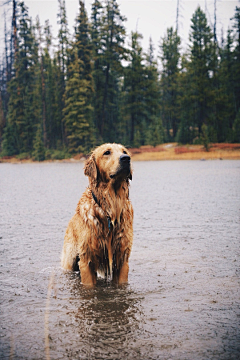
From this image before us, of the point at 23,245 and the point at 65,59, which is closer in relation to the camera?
the point at 23,245

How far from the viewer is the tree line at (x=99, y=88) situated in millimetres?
47688

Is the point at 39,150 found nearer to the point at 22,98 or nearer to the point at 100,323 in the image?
the point at 22,98

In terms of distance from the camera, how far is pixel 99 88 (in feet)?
173

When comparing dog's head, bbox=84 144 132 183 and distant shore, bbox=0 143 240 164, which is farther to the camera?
distant shore, bbox=0 143 240 164

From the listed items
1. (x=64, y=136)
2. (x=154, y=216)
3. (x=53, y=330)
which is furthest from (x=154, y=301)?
(x=64, y=136)

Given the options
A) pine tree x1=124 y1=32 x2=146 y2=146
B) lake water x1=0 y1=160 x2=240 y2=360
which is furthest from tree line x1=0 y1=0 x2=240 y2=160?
lake water x1=0 y1=160 x2=240 y2=360

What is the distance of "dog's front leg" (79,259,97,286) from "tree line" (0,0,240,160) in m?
40.4

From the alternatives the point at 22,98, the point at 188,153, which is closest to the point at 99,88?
the point at 22,98

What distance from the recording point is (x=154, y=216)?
358 inches

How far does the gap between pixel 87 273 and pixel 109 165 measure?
4.24 ft

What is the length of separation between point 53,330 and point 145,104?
54.1 meters

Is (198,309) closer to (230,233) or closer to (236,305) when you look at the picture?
(236,305)

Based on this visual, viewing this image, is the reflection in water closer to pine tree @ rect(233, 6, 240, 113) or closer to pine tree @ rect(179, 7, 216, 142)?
pine tree @ rect(179, 7, 216, 142)

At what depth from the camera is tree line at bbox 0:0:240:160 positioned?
156 feet
